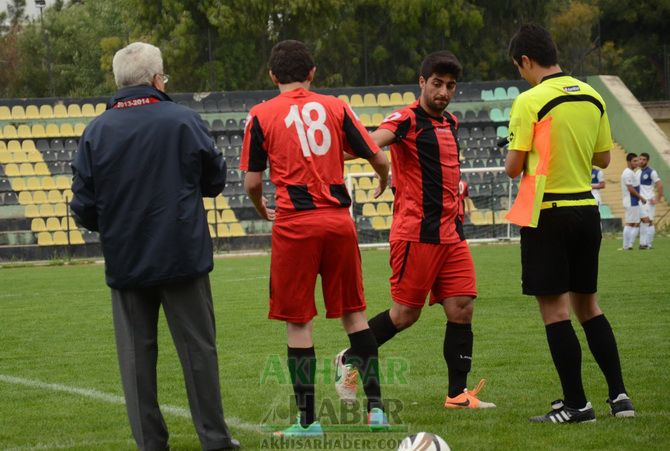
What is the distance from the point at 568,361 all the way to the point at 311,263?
4.90ft

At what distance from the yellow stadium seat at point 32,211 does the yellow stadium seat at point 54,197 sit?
1.57 feet

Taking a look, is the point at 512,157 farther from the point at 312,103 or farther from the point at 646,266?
the point at 646,266

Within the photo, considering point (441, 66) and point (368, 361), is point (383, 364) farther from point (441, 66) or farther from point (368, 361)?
point (441, 66)

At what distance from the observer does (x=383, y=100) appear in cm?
3159

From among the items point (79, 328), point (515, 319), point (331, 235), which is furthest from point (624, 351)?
point (79, 328)

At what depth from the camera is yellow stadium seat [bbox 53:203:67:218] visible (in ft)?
91.9

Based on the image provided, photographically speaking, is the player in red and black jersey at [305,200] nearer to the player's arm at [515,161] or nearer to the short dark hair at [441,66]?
the player's arm at [515,161]

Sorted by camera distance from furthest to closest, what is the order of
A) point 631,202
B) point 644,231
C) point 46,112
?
point 46,112 < point 631,202 < point 644,231

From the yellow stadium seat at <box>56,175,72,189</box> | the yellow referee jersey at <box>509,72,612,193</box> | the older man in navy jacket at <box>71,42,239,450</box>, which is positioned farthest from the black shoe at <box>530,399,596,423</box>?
the yellow stadium seat at <box>56,175,72,189</box>

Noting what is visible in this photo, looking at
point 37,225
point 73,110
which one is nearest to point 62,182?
point 37,225

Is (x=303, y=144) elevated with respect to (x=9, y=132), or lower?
elevated

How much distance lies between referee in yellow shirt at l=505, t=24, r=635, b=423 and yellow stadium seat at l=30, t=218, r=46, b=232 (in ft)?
74.8

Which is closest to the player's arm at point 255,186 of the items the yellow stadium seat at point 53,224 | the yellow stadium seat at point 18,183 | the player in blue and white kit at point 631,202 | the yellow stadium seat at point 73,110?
the player in blue and white kit at point 631,202

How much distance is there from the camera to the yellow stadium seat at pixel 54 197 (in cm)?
2847
